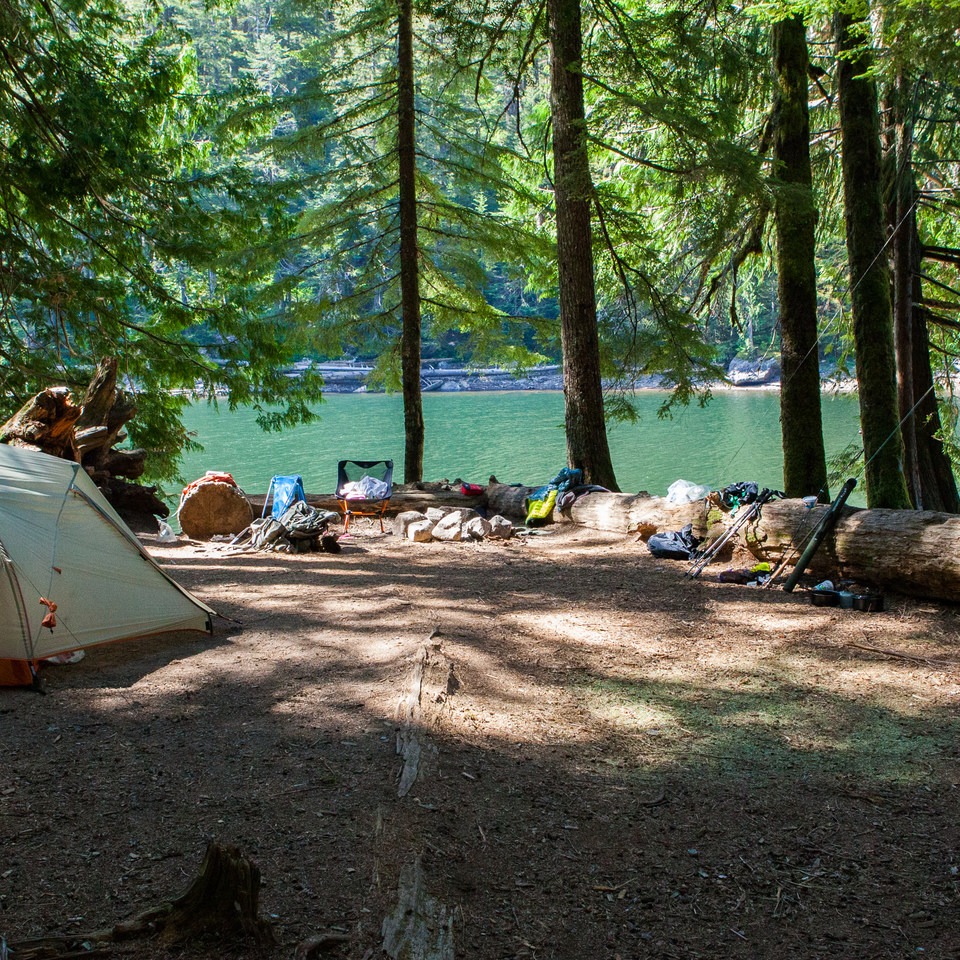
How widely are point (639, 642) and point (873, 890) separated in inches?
95.3

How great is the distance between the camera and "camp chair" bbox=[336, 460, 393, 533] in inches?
395

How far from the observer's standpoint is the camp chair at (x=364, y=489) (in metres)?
10.0

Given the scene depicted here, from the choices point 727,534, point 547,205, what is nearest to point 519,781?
point 727,534

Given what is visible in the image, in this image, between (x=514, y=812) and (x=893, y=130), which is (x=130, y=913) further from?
(x=893, y=130)

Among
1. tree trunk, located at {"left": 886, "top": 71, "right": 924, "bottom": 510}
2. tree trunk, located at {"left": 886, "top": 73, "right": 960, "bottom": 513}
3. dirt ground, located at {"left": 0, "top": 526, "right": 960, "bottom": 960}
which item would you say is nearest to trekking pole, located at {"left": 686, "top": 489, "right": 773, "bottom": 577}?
dirt ground, located at {"left": 0, "top": 526, "right": 960, "bottom": 960}

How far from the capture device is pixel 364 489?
1015 centimetres

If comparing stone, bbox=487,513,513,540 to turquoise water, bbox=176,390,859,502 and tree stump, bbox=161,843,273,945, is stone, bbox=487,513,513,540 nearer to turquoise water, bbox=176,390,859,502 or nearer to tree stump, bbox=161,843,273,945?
turquoise water, bbox=176,390,859,502

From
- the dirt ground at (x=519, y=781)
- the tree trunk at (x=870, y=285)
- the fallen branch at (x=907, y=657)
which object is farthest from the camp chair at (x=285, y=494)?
the fallen branch at (x=907, y=657)

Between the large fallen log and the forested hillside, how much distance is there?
1.05 meters

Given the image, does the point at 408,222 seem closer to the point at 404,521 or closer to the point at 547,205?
the point at 547,205

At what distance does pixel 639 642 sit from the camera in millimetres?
4941

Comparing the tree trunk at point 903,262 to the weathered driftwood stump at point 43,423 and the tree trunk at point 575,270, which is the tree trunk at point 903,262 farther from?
the weathered driftwood stump at point 43,423

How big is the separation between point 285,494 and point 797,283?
5.78 meters

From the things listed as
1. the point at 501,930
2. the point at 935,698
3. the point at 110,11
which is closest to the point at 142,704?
the point at 501,930
